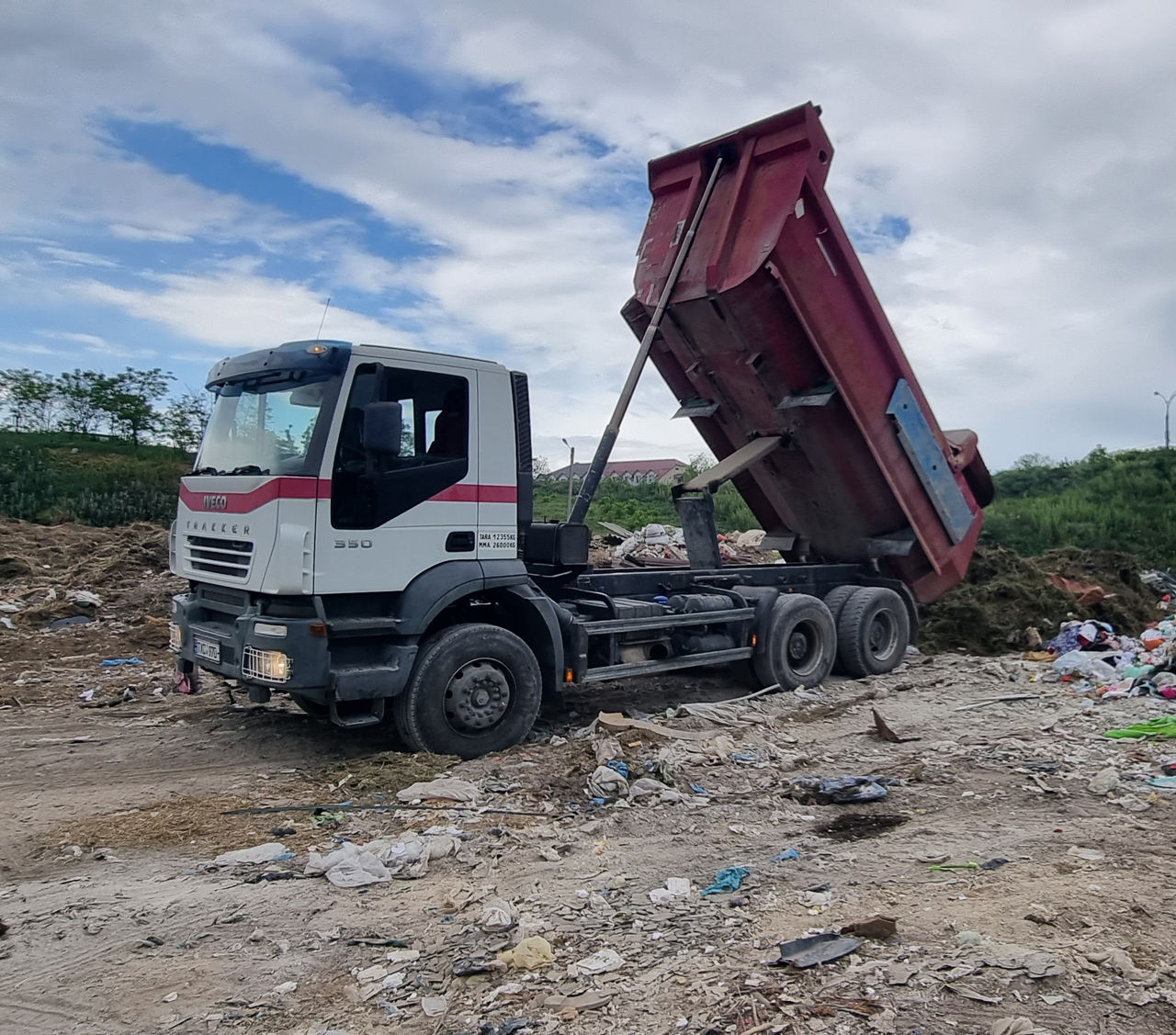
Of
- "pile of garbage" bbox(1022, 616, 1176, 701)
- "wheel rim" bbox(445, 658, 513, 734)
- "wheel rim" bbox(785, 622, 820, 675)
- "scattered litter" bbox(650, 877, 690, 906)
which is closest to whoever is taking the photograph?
"scattered litter" bbox(650, 877, 690, 906)

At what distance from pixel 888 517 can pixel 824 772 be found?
3.63m

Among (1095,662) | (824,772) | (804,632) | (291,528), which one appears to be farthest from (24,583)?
(1095,662)

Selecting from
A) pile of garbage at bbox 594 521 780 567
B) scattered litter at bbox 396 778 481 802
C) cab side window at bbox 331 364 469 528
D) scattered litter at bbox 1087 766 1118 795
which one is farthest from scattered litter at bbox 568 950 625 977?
pile of garbage at bbox 594 521 780 567

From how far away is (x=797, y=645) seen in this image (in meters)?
8.34

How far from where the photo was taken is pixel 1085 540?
52.4 ft

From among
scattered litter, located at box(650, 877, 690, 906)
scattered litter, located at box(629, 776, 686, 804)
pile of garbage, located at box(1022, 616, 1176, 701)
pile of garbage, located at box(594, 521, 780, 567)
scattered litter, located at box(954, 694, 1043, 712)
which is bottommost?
scattered litter, located at box(650, 877, 690, 906)

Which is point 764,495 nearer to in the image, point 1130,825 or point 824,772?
point 824,772

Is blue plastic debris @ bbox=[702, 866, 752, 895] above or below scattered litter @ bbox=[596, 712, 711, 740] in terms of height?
below

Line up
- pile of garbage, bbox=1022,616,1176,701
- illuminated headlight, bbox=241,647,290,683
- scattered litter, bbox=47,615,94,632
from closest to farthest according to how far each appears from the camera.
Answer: illuminated headlight, bbox=241,647,290,683 < pile of garbage, bbox=1022,616,1176,701 < scattered litter, bbox=47,615,94,632

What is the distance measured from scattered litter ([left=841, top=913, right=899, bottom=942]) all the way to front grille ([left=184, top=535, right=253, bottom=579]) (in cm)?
378

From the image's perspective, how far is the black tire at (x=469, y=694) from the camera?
5746mm

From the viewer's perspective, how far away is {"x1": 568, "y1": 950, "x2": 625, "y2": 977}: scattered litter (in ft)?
10.3

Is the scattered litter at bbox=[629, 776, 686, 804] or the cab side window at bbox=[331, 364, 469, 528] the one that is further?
the cab side window at bbox=[331, 364, 469, 528]

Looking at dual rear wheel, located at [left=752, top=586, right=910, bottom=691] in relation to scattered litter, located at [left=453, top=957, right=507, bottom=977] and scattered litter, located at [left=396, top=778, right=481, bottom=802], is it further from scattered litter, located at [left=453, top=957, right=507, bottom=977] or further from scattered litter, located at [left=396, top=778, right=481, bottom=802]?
scattered litter, located at [left=453, top=957, right=507, bottom=977]
